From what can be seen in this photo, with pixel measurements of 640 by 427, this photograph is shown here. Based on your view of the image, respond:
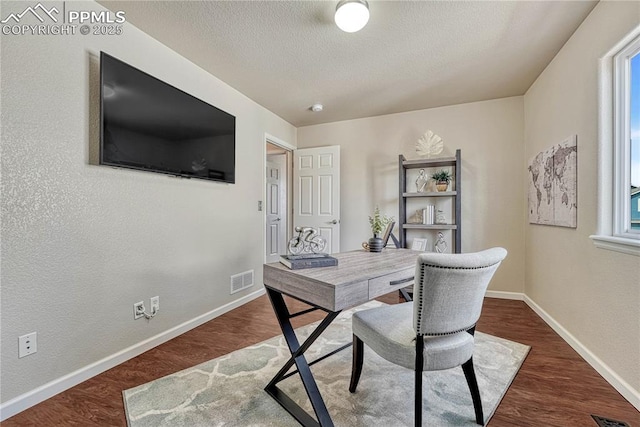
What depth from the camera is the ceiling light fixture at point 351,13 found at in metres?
1.72

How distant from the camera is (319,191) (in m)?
4.21

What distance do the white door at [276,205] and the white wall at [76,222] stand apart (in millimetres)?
2592

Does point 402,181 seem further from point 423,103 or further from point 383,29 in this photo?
point 383,29

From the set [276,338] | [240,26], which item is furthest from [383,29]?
[276,338]

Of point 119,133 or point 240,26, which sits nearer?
point 119,133

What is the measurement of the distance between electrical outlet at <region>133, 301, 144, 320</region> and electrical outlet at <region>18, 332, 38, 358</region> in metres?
0.56

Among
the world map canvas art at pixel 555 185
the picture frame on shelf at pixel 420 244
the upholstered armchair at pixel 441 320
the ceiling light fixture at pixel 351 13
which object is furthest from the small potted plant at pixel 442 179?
the upholstered armchair at pixel 441 320

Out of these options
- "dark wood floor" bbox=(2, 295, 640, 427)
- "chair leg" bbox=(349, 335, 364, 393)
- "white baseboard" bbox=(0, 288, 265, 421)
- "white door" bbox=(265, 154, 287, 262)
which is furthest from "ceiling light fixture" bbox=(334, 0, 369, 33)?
"white door" bbox=(265, 154, 287, 262)

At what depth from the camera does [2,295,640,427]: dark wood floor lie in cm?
146

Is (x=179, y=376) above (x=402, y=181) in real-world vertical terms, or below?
below

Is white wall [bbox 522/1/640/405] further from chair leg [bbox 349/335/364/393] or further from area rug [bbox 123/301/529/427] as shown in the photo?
chair leg [bbox 349/335/364/393]

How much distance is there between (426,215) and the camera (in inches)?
142

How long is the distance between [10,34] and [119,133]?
636 millimetres

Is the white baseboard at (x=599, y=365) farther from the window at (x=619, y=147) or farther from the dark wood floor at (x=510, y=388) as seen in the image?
the window at (x=619, y=147)
